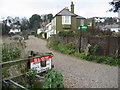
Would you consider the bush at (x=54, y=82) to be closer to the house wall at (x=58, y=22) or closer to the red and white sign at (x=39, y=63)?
the red and white sign at (x=39, y=63)

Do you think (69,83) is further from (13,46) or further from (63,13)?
(63,13)

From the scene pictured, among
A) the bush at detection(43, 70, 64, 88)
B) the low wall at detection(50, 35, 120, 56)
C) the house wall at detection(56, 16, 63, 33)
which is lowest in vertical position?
the bush at detection(43, 70, 64, 88)

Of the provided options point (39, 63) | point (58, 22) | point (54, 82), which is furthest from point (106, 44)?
point (58, 22)

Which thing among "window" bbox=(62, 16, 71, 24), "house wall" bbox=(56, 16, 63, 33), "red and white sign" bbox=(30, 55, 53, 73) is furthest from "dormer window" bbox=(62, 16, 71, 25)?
"red and white sign" bbox=(30, 55, 53, 73)

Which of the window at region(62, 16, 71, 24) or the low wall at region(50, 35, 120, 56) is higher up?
the window at region(62, 16, 71, 24)

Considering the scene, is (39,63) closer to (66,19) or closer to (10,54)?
(10,54)

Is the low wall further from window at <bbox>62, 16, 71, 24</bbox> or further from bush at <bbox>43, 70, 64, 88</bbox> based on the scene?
window at <bbox>62, 16, 71, 24</bbox>

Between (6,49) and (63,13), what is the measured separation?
769 inches

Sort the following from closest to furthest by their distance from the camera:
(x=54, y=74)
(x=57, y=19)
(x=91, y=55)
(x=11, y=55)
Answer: (x=54, y=74), (x=11, y=55), (x=91, y=55), (x=57, y=19)

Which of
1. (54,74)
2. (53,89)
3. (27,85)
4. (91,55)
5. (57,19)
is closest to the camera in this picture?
(53,89)

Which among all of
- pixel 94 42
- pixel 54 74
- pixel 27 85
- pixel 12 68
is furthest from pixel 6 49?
pixel 94 42

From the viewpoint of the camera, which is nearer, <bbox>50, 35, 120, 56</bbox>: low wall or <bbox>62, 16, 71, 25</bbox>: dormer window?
<bbox>50, 35, 120, 56</bbox>: low wall

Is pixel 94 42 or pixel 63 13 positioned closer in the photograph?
pixel 94 42

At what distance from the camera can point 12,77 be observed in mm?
4684
